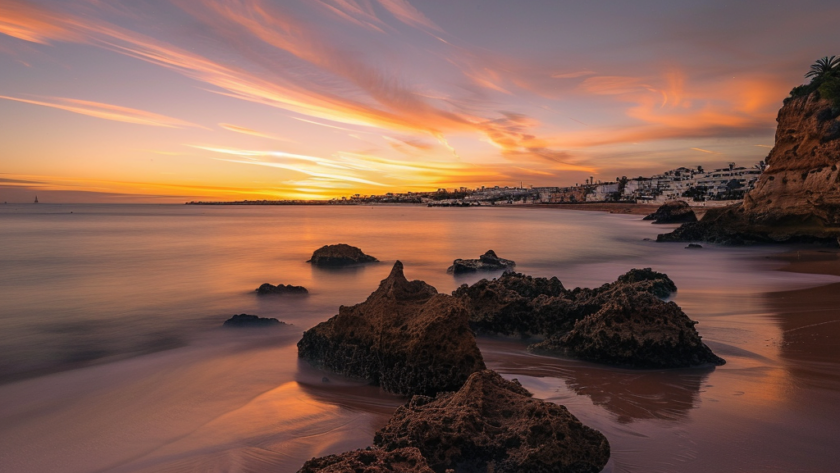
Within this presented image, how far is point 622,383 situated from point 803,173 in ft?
69.4

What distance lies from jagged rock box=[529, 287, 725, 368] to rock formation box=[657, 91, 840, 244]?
17907mm

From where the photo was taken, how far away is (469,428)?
3082 millimetres

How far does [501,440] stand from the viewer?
3039 millimetres

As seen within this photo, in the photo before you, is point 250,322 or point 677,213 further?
point 677,213

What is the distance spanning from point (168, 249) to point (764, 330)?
24.8 metres

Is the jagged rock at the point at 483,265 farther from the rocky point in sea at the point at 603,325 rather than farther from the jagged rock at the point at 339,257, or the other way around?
the rocky point in sea at the point at 603,325

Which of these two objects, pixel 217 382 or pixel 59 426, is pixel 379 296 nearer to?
pixel 217 382

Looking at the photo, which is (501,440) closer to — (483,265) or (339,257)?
(483,265)

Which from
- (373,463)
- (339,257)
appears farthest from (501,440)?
(339,257)

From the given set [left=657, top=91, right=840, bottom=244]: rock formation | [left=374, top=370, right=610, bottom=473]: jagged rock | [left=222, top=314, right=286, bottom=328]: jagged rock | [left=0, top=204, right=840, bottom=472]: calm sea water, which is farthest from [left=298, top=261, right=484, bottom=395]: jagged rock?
[left=657, top=91, right=840, bottom=244]: rock formation

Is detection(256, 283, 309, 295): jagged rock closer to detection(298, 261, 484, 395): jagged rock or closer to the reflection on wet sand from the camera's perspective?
detection(298, 261, 484, 395): jagged rock

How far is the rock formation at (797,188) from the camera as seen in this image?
18.7 m

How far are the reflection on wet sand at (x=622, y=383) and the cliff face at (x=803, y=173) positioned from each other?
18.6 meters

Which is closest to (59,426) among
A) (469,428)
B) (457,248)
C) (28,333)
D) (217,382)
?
(217,382)
